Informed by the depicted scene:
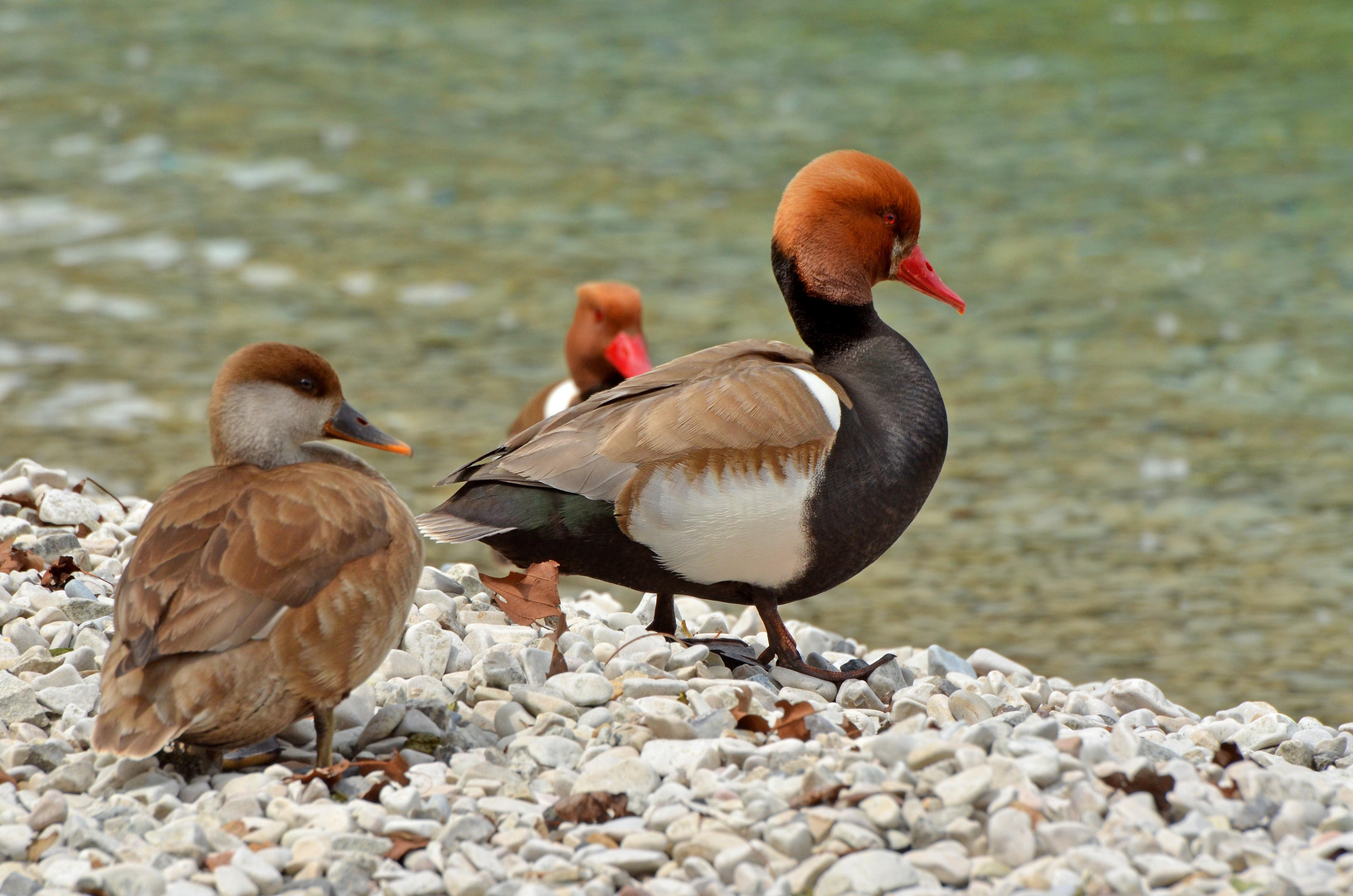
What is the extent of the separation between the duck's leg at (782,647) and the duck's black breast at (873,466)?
62mm

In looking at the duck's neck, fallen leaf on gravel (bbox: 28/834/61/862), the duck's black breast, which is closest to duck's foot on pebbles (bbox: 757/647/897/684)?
the duck's black breast

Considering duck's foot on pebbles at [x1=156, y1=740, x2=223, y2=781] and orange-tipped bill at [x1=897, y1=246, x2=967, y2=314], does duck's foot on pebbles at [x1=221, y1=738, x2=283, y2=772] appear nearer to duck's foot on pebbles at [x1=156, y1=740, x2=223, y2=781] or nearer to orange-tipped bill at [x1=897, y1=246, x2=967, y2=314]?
duck's foot on pebbles at [x1=156, y1=740, x2=223, y2=781]

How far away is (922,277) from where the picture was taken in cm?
466

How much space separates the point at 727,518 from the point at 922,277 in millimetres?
1121

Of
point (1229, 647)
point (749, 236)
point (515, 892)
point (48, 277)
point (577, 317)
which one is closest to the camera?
point (515, 892)

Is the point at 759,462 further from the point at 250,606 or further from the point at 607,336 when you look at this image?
the point at 607,336

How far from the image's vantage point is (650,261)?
411 inches

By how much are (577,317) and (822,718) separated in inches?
135

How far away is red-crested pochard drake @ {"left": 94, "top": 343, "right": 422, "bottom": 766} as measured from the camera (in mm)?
3082

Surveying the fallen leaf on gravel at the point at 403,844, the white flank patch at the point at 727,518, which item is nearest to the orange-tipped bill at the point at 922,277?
the white flank patch at the point at 727,518

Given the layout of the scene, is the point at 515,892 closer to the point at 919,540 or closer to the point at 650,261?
the point at 919,540

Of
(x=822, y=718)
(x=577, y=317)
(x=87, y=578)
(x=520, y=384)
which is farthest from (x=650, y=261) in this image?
(x=822, y=718)

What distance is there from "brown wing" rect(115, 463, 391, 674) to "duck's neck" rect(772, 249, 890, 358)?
4.91ft

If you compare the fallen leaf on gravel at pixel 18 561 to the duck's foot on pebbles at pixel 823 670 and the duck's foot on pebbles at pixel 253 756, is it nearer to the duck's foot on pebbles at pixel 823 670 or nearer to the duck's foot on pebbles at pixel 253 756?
the duck's foot on pebbles at pixel 253 756
